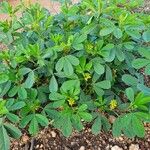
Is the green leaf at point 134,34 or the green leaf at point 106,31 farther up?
the green leaf at point 106,31

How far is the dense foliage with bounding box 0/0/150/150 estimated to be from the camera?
1437mm

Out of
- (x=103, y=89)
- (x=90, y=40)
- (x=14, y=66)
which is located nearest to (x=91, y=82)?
(x=103, y=89)

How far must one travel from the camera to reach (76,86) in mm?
1485

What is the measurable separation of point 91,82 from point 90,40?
171 millimetres

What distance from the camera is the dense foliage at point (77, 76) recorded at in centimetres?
144

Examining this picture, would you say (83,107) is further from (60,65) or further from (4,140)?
(4,140)

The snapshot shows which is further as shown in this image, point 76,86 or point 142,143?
point 142,143

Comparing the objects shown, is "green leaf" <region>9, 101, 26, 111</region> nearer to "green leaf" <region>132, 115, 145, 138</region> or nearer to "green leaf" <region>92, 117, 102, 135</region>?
"green leaf" <region>92, 117, 102, 135</region>

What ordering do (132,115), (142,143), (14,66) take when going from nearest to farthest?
(132,115) < (14,66) < (142,143)

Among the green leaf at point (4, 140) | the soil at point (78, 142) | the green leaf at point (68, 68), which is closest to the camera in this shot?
the green leaf at point (4, 140)

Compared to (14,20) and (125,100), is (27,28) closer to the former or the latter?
(14,20)

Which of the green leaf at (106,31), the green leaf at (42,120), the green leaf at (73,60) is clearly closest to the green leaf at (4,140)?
the green leaf at (42,120)

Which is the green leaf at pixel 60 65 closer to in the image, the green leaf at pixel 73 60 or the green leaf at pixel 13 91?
the green leaf at pixel 73 60

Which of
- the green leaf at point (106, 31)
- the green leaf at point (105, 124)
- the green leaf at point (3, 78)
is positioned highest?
the green leaf at point (106, 31)
